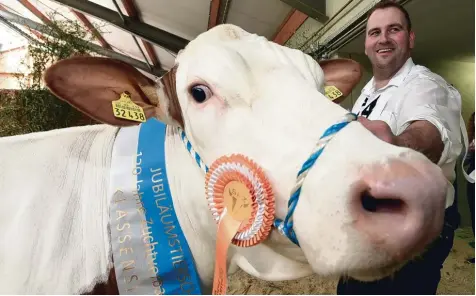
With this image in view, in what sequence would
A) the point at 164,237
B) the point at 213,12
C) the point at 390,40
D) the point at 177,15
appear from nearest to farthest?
the point at 164,237, the point at 390,40, the point at 213,12, the point at 177,15

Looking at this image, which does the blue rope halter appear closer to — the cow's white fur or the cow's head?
the cow's head

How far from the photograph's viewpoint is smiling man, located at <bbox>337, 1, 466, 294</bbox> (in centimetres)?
156

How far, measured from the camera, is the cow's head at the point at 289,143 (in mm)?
764

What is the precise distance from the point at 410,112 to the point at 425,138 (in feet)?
0.72

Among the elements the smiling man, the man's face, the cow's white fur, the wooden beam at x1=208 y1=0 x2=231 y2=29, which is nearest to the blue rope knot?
the smiling man

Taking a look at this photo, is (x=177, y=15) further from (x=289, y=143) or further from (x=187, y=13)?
(x=289, y=143)

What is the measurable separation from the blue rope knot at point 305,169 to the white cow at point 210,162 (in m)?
0.02

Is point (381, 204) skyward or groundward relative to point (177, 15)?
groundward

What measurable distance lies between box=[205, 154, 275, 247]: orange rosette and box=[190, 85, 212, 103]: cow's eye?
21 cm

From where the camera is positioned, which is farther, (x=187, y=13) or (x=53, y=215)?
(x=187, y=13)

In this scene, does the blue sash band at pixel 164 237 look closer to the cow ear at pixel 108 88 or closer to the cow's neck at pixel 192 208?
the cow's neck at pixel 192 208

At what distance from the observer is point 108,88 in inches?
54.8

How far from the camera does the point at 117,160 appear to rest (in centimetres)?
135

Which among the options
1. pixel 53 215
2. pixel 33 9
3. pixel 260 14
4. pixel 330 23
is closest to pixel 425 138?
pixel 53 215
